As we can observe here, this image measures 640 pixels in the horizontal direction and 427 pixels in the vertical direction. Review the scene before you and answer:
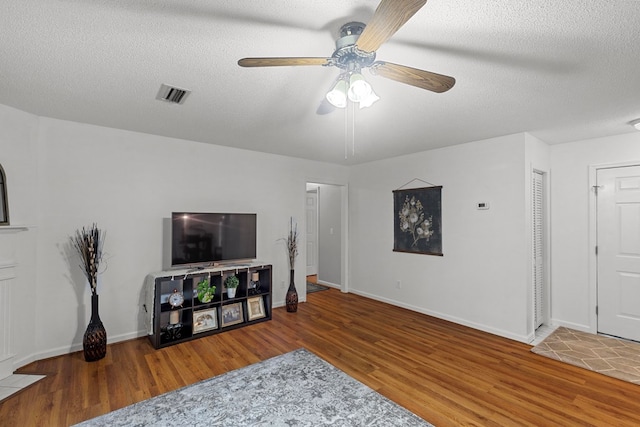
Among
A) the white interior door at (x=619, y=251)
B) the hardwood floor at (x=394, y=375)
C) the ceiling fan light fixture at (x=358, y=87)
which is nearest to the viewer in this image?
the ceiling fan light fixture at (x=358, y=87)

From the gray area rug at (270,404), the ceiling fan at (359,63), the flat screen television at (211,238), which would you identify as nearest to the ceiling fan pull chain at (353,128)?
the ceiling fan at (359,63)

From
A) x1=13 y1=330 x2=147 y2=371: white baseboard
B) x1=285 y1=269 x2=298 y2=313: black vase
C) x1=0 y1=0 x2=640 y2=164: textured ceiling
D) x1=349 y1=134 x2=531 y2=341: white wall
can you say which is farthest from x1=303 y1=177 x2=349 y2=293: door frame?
x1=13 y1=330 x2=147 y2=371: white baseboard

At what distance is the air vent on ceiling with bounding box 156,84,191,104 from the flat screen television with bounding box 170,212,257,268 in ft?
4.78

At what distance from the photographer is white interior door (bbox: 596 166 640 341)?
345cm

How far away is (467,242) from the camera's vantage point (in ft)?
13.1

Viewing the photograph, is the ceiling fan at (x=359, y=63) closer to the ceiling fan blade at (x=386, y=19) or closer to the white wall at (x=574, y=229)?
the ceiling fan blade at (x=386, y=19)

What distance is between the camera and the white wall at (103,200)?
116 inches

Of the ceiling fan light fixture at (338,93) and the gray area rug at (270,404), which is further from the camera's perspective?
the gray area rug at (270,404)

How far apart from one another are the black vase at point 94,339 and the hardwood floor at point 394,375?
80 mm

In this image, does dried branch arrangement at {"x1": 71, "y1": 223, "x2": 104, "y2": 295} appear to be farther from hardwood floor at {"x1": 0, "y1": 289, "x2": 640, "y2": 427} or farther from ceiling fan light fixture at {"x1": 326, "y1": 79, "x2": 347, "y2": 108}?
ceiling fan light fixture at {"x1": 326, "y1": 79, "x2": 347, "y2": 108}

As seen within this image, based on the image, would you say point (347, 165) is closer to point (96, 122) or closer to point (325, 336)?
point (325, 336)

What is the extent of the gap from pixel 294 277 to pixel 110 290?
8.20ft

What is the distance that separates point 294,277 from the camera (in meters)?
4.91

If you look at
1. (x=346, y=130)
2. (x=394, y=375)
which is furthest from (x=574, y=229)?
(x=346, y=130)
